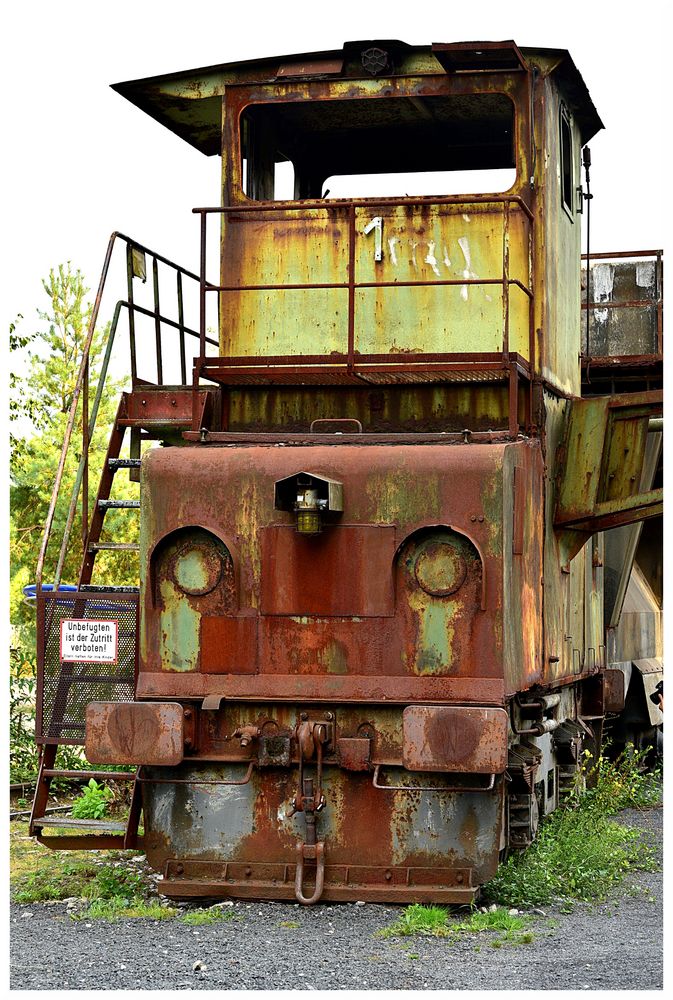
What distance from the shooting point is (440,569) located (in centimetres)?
852

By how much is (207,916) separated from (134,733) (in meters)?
1.19

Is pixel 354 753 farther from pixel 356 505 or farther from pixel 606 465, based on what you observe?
pixel 606 465

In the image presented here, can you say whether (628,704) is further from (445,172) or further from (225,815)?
(225,815)

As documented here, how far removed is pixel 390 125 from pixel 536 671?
4.52 meters

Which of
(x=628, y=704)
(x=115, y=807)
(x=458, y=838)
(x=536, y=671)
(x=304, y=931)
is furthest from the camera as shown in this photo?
(x=628, y=704)

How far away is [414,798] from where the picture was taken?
28.0 feet

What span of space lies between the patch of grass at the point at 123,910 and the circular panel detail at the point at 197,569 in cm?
191

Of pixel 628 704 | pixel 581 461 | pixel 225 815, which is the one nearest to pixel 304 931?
pixel 225 815

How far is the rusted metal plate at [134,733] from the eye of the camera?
8.46m

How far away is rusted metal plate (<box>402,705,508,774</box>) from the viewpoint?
811cm

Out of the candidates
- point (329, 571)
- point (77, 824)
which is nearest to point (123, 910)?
point (77, 824)

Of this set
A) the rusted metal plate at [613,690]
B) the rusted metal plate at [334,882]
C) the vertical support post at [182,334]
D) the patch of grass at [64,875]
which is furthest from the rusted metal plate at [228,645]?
the rusted metal plate at [613,690]

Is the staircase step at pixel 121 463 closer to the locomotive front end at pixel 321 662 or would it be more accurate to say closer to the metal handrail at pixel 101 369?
the metal handrail at pixel 101 369

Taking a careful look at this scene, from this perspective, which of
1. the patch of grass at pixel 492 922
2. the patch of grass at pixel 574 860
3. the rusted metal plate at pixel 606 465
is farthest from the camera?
the rusted metal plate at pixel 606 465
